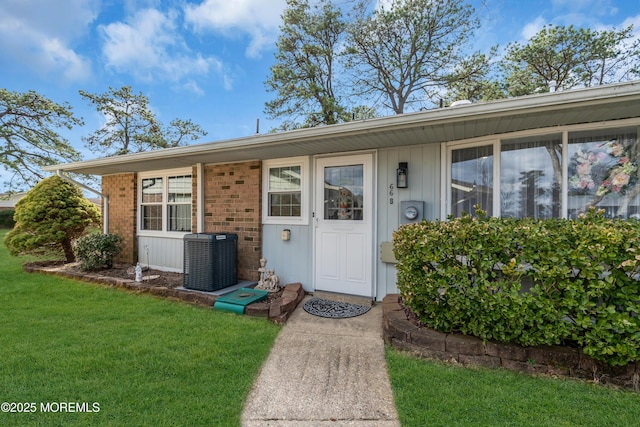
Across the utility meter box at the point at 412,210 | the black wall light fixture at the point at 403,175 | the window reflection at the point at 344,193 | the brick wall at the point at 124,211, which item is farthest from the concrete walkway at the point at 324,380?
the brick wall at the point at 124,211

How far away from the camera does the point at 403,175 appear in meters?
4.11

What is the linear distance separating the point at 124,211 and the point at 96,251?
1207mm

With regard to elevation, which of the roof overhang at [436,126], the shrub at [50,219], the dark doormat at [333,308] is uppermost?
the roof overhang at [436,126]

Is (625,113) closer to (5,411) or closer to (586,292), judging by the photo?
(586,292)

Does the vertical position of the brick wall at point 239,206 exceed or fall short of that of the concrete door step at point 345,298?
it exceeds it

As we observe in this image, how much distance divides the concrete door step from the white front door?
6 centimetres

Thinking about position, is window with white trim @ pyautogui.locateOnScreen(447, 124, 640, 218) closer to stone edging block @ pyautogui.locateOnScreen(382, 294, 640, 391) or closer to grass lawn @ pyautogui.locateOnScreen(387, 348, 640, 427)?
stone edging block @ pyautogui.locateOnScreen(382, 294, 640, 391)

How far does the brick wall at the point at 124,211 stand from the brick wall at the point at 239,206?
90.0 inches

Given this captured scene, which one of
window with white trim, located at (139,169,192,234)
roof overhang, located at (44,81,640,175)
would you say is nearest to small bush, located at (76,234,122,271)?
→ window with white trim, located at (139,169,192,234)

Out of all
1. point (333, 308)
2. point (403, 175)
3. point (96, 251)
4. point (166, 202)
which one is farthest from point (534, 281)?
point (96, 251)

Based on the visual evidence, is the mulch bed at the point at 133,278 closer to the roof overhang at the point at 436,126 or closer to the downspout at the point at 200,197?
the downspout at the point at 200,197

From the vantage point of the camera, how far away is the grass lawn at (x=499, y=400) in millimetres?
1953

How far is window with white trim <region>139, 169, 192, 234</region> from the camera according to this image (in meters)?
6.17

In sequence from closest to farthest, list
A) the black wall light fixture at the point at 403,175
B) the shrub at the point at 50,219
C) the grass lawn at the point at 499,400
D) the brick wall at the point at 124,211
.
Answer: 1. the grass lawn at the point at 499,400
2. the black wall light fixture at the point at 403,175
3. the shrub at the point at 50,219
4. the brick wall at the point at 124,211
